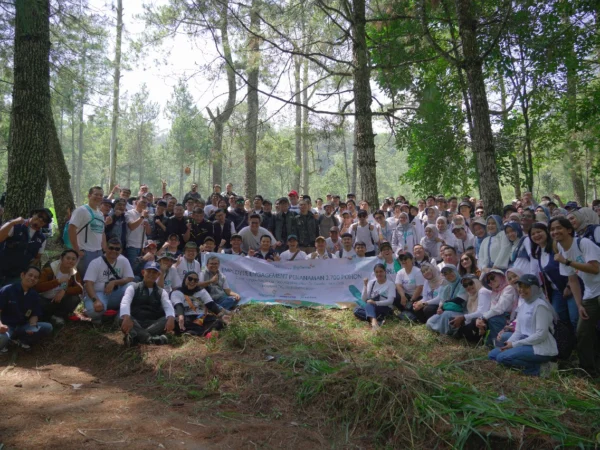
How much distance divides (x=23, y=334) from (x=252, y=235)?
414 centimetres

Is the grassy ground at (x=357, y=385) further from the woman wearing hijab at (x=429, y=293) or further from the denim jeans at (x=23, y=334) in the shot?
the woman wearing hijab at (x=429, y=293)

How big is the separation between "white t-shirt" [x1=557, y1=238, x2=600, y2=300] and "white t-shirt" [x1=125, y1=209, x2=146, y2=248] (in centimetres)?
663

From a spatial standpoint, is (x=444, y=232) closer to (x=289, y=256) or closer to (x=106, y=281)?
(x=289, y=256)

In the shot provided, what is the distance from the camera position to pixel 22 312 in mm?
5758

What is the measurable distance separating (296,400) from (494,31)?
939 cm

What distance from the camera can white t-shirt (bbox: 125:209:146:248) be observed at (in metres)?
8.12

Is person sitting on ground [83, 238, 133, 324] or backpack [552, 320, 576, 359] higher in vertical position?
person sitting on ground [83, 238, 133, 324]

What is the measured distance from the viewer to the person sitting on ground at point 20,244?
236 inches

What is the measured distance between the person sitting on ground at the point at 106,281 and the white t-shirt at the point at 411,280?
429cm

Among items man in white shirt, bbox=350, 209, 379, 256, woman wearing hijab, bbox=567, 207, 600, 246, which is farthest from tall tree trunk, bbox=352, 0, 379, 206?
woman wearing hijab, bbox=567, 207, 600, 246

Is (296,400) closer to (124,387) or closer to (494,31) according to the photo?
(124,387)

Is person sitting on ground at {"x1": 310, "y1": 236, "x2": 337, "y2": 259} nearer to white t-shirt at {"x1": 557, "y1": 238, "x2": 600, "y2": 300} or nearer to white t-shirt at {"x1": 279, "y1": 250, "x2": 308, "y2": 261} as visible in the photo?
white t-shirt at {"x1": 279, "y1": 250, "x2": 308, "y2": 261}

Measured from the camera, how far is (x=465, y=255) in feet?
22.0

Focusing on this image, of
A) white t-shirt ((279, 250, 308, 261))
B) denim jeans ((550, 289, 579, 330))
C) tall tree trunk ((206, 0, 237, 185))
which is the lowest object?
denim jeans ((550, 289, 579, 330))
